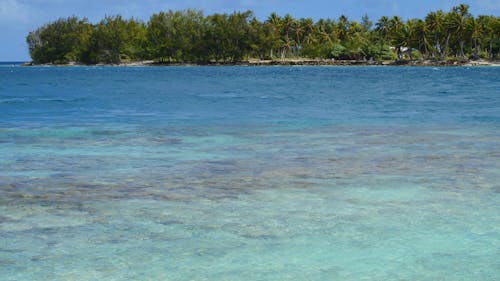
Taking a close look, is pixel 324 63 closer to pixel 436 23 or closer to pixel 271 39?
pixel 271 39

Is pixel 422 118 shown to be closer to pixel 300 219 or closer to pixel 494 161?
pixel 494 161

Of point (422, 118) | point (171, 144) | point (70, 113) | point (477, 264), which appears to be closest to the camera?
point (477, 264)

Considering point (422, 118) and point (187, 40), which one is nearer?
point (422, 118)

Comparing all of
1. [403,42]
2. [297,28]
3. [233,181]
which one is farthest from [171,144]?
[297,28]

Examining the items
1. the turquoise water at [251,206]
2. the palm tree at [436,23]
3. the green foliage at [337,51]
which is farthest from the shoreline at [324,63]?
the turquoise water at [251,206]

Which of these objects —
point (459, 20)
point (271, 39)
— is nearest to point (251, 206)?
point (459, 20)

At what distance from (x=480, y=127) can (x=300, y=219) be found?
13321 mm

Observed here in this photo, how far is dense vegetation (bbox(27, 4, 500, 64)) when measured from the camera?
155 metres

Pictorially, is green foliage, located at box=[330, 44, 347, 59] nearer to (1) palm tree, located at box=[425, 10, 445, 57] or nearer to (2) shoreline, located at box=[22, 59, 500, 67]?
(2) shoreline, located at box=[22, 59, 500, 67]

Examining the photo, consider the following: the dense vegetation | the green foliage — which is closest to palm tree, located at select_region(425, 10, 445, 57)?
the dense vegetation

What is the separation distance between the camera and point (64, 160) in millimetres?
13117

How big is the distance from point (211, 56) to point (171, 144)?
541ft

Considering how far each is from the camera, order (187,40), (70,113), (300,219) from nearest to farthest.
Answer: (300,219) < (70,113) < (187,40)

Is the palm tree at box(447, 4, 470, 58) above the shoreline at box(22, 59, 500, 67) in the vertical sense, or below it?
above
